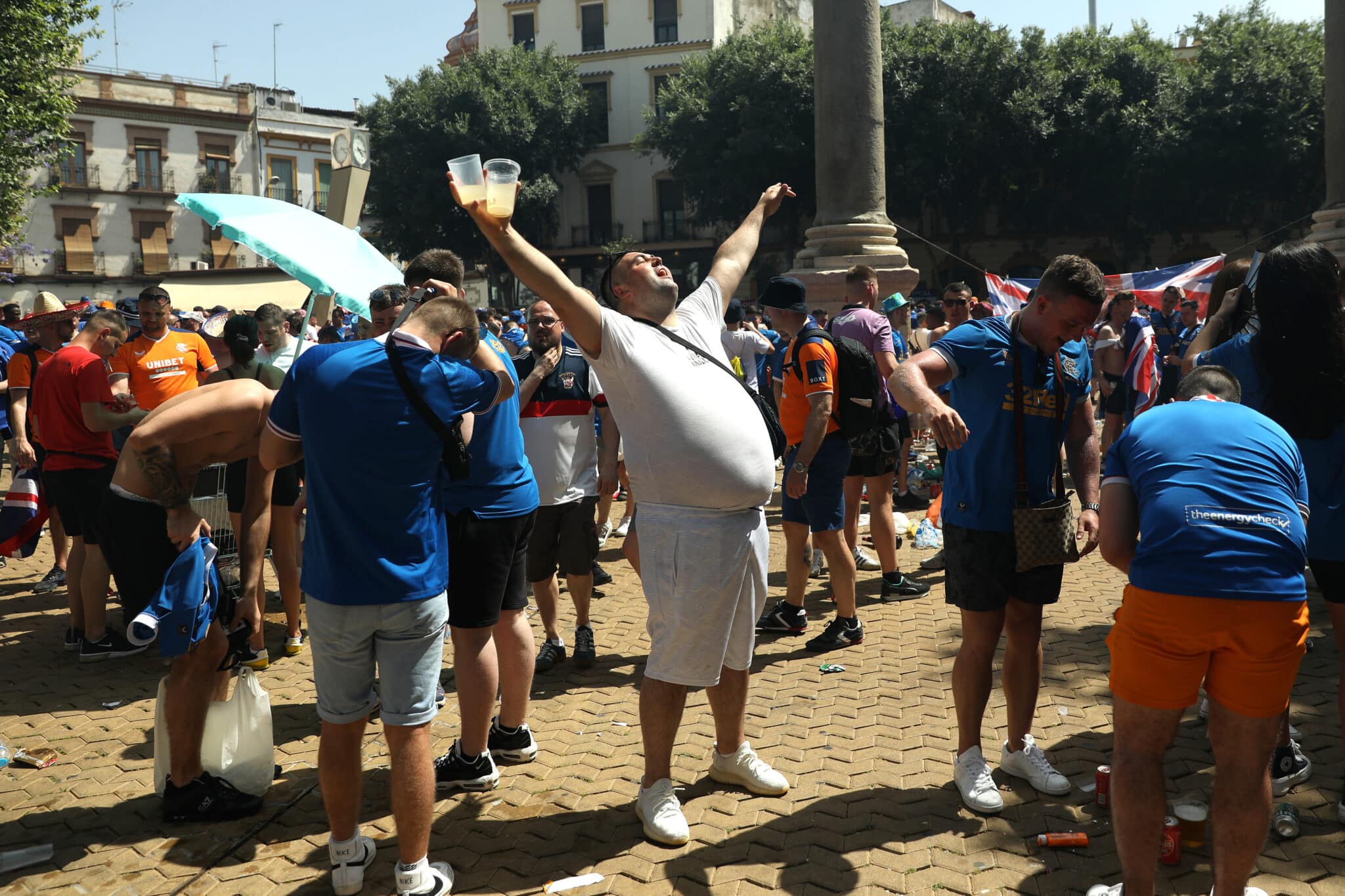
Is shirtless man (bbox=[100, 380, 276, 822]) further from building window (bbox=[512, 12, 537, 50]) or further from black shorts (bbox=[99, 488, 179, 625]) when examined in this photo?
building window (bbox=[512, 12, 537, 50])

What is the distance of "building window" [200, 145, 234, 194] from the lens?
160ft

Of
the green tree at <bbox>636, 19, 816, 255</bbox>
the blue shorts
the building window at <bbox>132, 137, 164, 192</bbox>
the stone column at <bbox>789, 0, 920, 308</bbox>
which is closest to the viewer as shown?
the blue shorts

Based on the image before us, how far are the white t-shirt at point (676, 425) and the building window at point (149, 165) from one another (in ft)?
167

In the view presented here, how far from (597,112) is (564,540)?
4850cm

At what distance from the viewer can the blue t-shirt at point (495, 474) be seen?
4.11 m

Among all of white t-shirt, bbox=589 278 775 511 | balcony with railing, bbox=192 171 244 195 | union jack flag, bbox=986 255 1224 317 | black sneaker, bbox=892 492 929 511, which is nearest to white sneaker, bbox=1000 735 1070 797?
white t-shirt, bbox=589 278 775 511

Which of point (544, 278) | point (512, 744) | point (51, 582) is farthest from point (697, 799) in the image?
point (51, 582)

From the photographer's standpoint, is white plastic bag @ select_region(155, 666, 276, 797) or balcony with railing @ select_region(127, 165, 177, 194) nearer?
white plastic bag @ select_region(155, 666, 276, 797)

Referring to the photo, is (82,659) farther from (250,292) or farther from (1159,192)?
(1159,192)

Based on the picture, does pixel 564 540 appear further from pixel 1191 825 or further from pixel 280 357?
pixel 1191 825

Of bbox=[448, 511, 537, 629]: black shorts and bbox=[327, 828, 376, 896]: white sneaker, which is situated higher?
bbox=[448, 511, 537, 629]: black shorts

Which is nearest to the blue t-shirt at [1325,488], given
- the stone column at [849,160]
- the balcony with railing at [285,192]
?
the stone column at [849,160]

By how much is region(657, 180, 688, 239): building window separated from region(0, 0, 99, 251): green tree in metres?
31.5

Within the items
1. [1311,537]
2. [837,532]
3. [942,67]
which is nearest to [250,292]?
[942,67]
